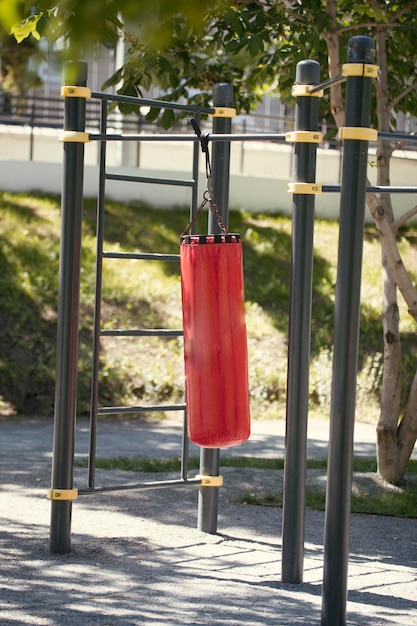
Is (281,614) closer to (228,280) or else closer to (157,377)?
(228,280)

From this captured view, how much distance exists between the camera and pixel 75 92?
199 inches

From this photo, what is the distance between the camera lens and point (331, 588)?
3996 millimetres

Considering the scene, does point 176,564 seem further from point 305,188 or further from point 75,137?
point 75,137

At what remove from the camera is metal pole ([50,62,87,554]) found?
5082 millimetres

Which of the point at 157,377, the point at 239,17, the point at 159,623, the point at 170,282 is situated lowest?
the point at 159,623

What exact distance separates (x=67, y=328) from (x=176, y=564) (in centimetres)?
132

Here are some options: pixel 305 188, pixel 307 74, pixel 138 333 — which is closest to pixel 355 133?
pixel 305 188

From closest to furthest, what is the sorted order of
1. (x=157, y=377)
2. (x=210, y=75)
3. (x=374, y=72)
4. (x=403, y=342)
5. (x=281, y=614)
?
(x=374, y=72) → (x=281, y=614) → (x=210, y=75) → (x=157, y=377) → (x=403, y=342)

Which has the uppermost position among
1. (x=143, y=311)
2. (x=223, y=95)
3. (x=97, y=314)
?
(x=223, y=95)

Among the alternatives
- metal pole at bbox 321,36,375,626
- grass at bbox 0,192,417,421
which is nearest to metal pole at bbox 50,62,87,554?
metal pole at bbox 321,36,375,626

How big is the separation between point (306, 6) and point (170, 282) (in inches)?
259

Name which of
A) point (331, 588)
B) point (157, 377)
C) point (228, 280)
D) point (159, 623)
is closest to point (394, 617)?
point (331, 588)

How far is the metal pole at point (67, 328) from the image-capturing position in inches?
200

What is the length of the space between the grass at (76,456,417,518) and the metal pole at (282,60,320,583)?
1.86m
